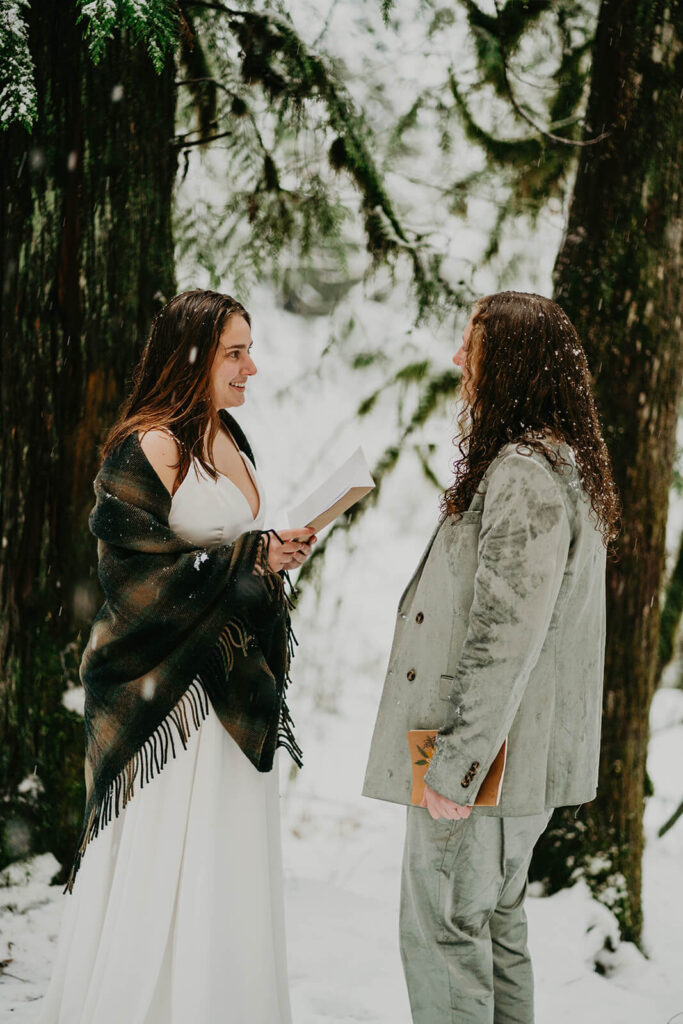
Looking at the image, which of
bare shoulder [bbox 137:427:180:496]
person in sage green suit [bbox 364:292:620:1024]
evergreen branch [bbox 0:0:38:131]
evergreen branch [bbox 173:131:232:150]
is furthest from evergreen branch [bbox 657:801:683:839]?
evergreen branch [bbox 0:0:38:131]

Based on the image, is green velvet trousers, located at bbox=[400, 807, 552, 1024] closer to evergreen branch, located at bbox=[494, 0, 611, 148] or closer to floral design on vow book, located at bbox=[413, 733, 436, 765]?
floral design on vow book, located at bbox=[413, 733, 436, 765]

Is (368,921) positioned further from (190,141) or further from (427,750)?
(190,141)

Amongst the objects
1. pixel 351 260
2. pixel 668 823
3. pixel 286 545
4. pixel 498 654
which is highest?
pixel 351 260

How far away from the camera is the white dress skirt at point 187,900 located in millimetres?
1813

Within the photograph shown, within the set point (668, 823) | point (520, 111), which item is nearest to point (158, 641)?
point (668, 823)

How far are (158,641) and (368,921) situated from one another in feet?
5.43

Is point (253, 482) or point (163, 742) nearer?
point (163, 742)

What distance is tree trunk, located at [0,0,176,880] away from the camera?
283 cm

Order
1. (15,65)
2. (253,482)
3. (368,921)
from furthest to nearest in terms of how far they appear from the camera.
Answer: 1. (368,921)
2. (15,65)
3. (253,482)

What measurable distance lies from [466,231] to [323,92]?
2.39ft

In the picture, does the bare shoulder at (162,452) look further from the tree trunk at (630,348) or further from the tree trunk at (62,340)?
the tree trunk at (630,348)

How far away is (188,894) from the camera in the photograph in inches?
72.1

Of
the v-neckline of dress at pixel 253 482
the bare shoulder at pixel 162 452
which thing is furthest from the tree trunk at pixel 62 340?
the bare shoulder at pixel 162 452

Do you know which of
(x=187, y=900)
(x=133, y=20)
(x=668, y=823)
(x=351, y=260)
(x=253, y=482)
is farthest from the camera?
(x=351, y=260)
